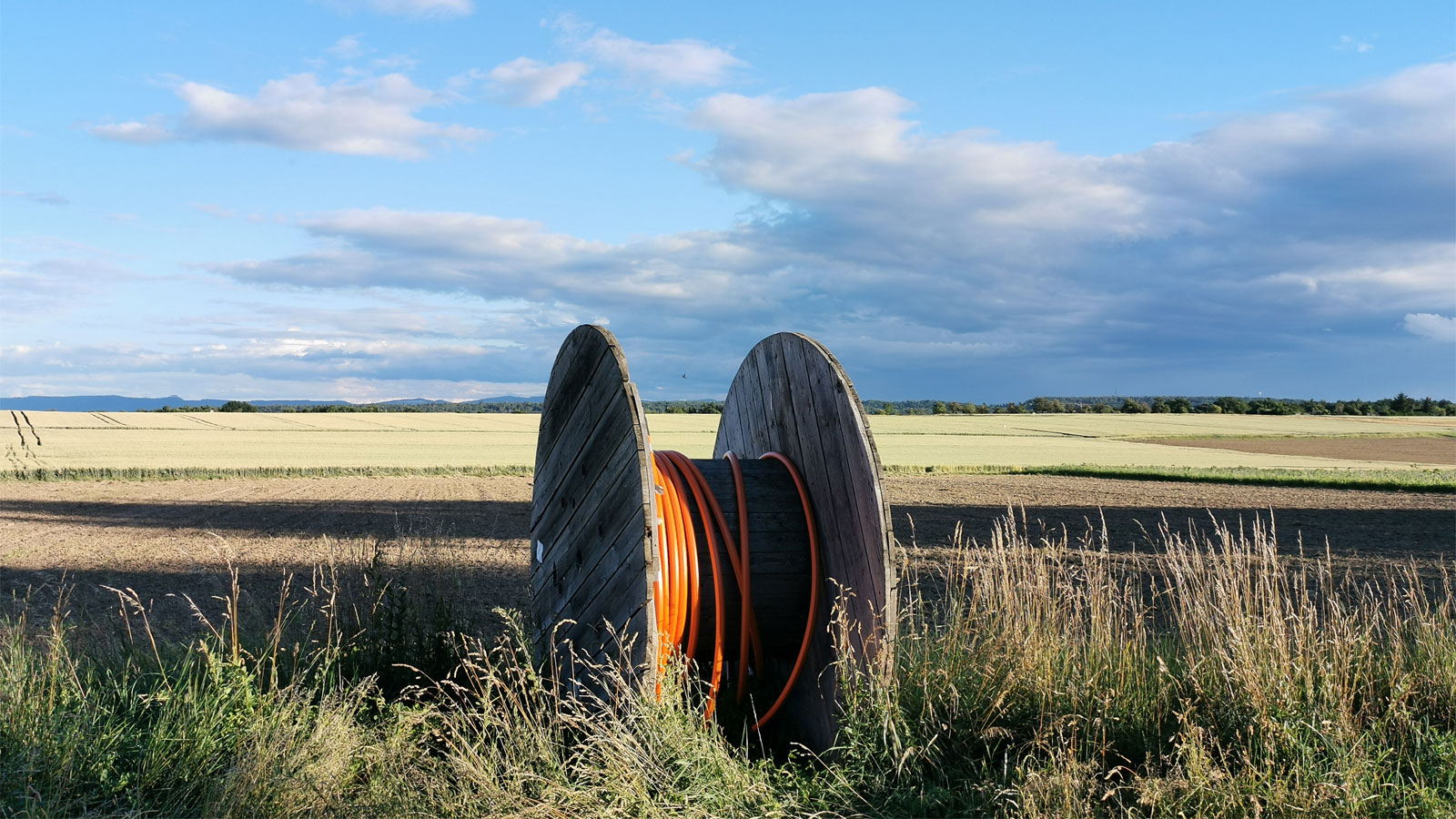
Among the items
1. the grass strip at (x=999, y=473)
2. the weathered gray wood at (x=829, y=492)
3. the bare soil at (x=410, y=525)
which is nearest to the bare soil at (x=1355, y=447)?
the grass strip at (x=999, y=473)

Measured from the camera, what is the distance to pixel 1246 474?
88.3 feet

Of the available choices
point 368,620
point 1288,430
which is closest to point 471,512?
point 368,620

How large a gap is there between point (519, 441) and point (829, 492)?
3807 centimetres

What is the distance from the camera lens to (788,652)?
204 inches

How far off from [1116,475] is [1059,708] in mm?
25339

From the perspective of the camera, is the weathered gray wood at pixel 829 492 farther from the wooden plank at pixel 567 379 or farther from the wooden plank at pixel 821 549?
the wooden plank at pixel 567 379

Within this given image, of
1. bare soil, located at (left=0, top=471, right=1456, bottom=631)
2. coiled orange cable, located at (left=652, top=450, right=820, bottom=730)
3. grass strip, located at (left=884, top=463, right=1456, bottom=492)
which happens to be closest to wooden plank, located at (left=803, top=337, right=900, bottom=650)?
coiled orange cable, located at (left=652, top=450, right=820, bottom=730)

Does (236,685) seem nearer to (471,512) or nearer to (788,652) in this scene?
(788,652)

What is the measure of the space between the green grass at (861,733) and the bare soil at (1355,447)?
1433 inches

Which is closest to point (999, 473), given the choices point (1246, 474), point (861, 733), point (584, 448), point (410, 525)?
point (1246, 474)

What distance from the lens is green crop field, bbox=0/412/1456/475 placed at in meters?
29.2

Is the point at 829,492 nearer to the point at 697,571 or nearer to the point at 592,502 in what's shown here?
the point at 697,571

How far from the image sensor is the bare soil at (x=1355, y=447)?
3666 centimetres

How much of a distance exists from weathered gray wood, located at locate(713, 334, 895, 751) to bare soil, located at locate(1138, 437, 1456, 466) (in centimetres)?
3723
